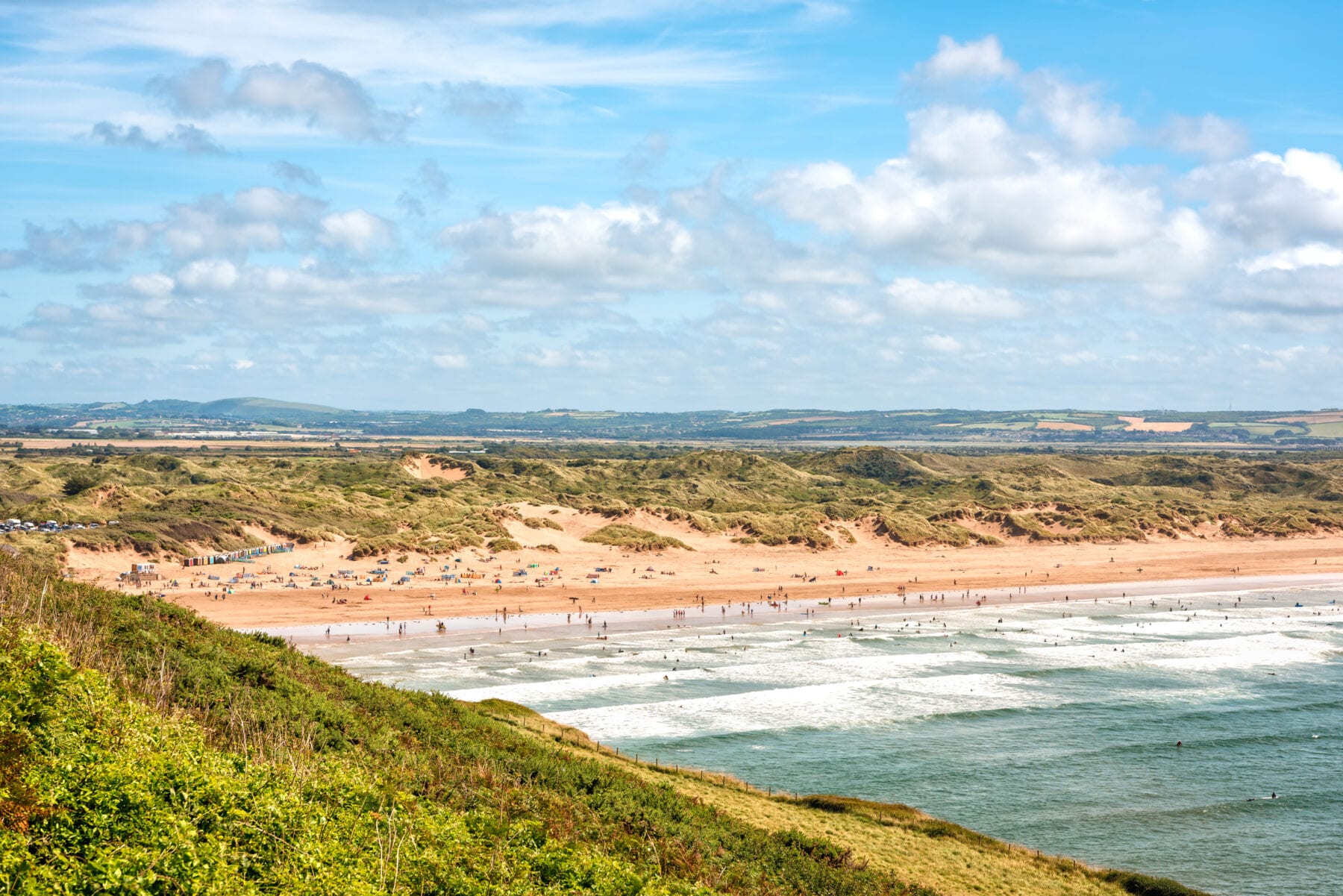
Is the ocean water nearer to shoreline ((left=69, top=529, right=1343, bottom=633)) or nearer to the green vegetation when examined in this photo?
shoreline ((left=69, top=529, right=1343, bottom=633))

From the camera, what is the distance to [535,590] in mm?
85562

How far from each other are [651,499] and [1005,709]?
95.4 metres

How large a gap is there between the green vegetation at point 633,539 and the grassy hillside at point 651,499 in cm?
736

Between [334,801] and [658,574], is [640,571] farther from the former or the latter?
[334,801]

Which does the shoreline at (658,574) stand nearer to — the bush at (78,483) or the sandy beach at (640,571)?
the sandy beach at (640,571)

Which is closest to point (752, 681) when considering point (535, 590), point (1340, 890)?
point (1340, 890)

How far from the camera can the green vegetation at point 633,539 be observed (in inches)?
4377

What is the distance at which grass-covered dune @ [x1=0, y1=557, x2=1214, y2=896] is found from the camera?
16.0 m

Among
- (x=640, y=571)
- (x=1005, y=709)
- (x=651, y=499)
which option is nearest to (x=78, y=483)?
(x=651, y=499)

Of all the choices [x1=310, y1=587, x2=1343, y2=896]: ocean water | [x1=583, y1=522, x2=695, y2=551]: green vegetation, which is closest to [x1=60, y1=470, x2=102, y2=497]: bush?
[x1=583, y1=522, x2=695, y2=551]: green vegetation

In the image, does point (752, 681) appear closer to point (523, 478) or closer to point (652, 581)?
point (652, 581)

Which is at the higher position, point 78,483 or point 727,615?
point 78,483

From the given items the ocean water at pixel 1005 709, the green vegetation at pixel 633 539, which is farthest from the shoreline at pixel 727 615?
the green vegetation at pixel 633 539

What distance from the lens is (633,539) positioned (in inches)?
4429
